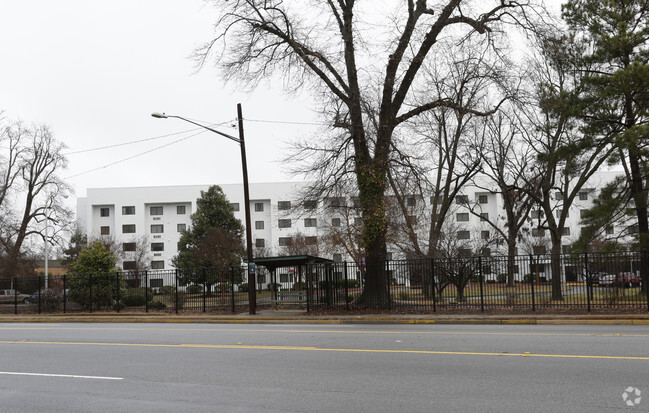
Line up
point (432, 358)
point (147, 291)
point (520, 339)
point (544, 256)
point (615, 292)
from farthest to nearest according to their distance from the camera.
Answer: point (147, 291) → point (544, 256) → point (615, 292) → point (520, 339) → point (432, 358)

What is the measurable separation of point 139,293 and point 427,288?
15.8 metres

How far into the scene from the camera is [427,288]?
2320cm

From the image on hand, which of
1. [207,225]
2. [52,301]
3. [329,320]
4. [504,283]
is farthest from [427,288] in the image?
[207,225]

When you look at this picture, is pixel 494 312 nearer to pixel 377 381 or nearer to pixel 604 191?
pixel 604 191

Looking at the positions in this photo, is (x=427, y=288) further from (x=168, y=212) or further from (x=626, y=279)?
(x=168, y=212)

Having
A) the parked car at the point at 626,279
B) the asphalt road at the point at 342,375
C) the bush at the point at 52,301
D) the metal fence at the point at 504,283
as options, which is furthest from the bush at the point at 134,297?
the parked car at the point at 626,279

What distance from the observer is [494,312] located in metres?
20.6

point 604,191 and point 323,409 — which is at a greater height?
point 604,191

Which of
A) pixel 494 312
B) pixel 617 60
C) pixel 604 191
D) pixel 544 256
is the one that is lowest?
pixel 494 312

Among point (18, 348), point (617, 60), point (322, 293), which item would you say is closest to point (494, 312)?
point (322, 293)

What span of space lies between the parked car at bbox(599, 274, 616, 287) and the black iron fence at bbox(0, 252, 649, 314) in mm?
34

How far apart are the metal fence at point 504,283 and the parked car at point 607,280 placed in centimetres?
3

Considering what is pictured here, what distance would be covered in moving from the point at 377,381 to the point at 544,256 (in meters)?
15.2

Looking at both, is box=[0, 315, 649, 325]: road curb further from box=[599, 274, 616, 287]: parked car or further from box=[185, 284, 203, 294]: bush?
box=[185, 284, 203, 294]: bush
